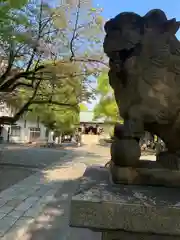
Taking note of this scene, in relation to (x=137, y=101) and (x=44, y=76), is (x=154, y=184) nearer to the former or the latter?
(x=137, y=101)

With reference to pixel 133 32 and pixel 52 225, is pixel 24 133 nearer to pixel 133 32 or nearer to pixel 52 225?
pixel 52 225

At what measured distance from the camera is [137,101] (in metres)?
2.25

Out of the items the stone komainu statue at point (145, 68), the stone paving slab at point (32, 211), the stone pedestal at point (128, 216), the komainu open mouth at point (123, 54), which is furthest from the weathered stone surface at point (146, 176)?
the stone paving slab at point (32, 211)

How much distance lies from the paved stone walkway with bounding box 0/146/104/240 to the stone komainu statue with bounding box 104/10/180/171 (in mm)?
1119

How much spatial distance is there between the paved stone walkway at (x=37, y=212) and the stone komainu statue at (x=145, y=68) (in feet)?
3.67

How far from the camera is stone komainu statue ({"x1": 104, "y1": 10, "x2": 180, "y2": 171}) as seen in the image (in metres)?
2.20

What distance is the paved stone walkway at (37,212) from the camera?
14.9ft

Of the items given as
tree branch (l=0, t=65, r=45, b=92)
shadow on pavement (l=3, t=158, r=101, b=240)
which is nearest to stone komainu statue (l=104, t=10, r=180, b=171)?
shadow on pavement (l=3, t=158, r=101, b=240)

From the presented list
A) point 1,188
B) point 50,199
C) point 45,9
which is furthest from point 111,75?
point 45,9

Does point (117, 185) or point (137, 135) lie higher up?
point (137, 135)

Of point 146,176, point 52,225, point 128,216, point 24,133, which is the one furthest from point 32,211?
point 24,133

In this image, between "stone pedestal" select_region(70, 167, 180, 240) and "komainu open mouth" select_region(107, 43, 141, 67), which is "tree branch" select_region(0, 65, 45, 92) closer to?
"komainu open mouth" select_region(107, 43, 141, 67)

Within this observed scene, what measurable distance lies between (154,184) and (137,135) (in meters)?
0.43

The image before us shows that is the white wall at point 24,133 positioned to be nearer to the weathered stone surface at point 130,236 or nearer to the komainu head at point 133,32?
the komainu head at point 133,32
